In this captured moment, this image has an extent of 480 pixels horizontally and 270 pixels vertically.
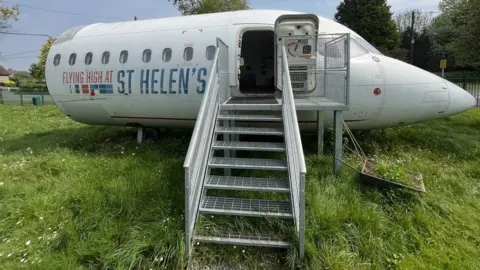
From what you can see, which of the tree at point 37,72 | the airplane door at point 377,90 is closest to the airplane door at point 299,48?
the airplane door at point 377,90

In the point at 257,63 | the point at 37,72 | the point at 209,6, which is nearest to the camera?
the point at 257,63

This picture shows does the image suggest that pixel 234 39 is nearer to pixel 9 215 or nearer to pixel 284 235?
pixel 284 235

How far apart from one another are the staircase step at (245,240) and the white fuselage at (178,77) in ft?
12.4

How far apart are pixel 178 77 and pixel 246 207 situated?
4288 mm

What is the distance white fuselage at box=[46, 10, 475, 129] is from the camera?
7.09 metres

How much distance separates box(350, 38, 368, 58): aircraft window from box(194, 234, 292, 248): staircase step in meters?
4.82

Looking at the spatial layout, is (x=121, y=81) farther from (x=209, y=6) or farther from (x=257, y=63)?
(x=209, y=6)

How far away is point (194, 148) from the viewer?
414 cm

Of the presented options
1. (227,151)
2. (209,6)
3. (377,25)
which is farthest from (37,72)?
(227,151)

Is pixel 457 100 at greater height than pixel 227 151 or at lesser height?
greater

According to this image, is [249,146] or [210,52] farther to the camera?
[210,52]

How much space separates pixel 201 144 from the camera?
15.3 ft

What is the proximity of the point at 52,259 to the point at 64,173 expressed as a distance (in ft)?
9.59

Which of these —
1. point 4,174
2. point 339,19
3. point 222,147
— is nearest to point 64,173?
point 4,174
